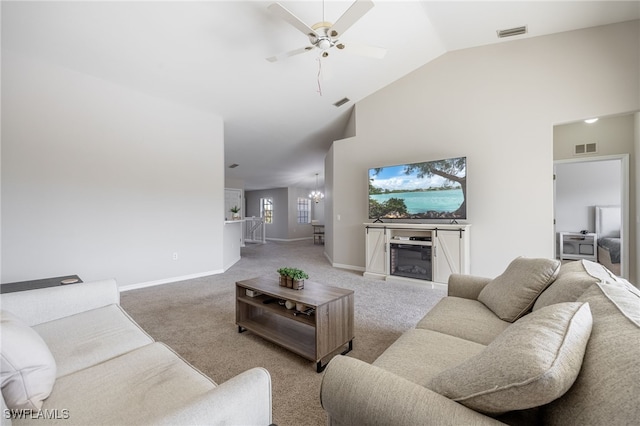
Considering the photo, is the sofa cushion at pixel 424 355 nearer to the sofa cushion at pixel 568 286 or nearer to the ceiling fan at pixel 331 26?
the sofa cushion at pixel 568 286

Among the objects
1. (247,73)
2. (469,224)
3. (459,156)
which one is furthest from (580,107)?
(247,73)

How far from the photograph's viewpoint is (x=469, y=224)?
412 centimetres

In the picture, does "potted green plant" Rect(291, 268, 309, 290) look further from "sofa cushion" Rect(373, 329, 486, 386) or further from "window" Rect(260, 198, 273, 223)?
"window" Rect(260, 198, 273, 223)

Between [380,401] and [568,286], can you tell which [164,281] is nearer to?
[380,401]

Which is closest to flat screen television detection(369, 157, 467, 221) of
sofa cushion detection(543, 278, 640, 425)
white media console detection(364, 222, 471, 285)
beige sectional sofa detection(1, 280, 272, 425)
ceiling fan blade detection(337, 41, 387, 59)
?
white media console detection(364, 222, 471, 285)

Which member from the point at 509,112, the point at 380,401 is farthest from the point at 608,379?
the point at 509,112

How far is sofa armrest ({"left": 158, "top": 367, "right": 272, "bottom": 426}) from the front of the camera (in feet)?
2.45

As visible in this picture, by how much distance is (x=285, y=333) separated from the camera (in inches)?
91.4

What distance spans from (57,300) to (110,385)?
108 cm

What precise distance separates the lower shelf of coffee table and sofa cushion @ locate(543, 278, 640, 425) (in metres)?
1.49

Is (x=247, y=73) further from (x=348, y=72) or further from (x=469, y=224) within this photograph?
(x=469, y=224)

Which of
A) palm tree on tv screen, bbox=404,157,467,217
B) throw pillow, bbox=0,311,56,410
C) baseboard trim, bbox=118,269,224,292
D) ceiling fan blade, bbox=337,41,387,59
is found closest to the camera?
throw pillow, bbox=0,311,56,410

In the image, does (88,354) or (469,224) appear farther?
(469,224)

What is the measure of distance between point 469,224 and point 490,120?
63.8 inches
